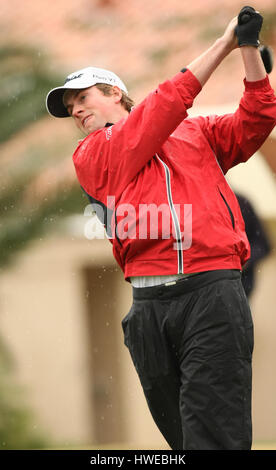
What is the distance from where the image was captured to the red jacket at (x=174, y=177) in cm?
220

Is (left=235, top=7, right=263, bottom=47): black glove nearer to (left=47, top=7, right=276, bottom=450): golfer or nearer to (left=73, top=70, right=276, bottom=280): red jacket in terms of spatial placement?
(left=47, top=7, right=276, bottom=450): golfer

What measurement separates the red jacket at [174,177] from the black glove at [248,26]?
149 millimetres

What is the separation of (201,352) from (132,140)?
0.66 meters

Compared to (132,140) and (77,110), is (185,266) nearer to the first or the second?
(132,140)

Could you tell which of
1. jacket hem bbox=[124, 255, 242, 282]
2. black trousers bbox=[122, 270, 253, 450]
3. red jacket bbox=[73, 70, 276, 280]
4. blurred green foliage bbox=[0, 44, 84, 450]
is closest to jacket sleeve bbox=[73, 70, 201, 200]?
red jacket bbox=[73, 70, 276, 280]

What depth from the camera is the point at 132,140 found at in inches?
89.9

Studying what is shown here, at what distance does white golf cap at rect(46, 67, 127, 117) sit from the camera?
2.50m

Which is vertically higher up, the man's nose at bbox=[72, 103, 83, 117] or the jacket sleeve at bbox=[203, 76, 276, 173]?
the man's nose at bbox=[72, 103, 83, 117]

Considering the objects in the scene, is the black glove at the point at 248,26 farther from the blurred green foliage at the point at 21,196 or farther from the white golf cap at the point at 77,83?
the blurred green foliage at the point at 21,196

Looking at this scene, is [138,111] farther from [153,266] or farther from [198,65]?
[153,266]

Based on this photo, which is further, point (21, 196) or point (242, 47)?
point (21, 196)

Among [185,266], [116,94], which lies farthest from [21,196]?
[185,266]

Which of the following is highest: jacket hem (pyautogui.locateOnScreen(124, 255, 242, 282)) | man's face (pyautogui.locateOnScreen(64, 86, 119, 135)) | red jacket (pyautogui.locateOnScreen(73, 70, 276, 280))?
Result: man's face (pyautogui.locateOnScreen(64, 86, 119, 135))

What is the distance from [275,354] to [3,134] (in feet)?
7.43
